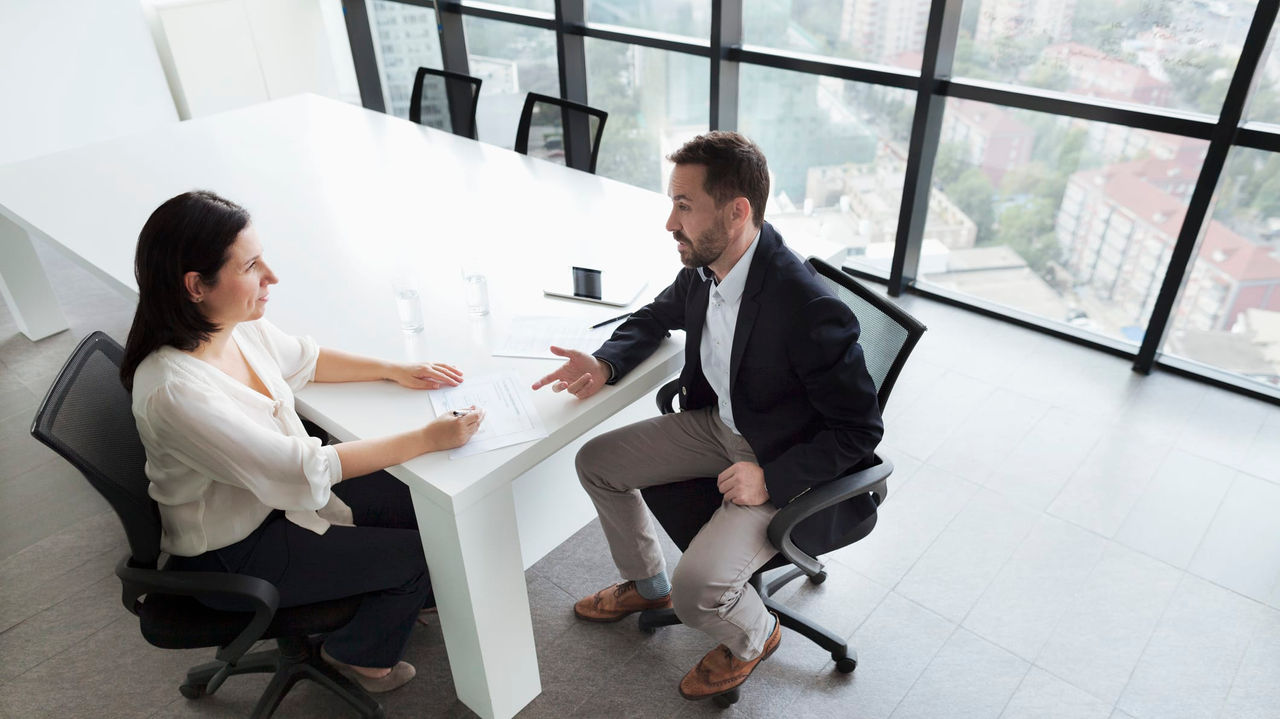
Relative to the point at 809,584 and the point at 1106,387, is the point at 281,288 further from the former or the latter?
the point at 1106,387

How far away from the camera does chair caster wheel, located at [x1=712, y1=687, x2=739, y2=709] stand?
204 cm

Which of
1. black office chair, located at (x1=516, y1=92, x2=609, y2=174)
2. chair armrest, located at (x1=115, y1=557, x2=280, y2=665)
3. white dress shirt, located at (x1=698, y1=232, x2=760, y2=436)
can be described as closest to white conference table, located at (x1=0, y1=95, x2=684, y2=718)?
white dress shirt, located at (x1=698, y1=232, x2=760, y2=436)

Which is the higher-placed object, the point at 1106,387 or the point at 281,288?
the point at 281,288

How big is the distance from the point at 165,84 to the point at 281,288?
448cm

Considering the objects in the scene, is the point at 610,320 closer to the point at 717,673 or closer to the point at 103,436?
the point at 717,673

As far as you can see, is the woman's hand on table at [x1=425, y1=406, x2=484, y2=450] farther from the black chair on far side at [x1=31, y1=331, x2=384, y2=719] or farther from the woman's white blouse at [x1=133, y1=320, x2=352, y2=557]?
the black chair on far side at [x1=31, y1=331, x2=384, y2=719]

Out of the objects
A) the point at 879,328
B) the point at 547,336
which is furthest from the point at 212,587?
the point at 879,328

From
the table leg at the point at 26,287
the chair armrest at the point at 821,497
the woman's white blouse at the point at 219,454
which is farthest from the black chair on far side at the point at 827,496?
the table leg at the point at 26,287

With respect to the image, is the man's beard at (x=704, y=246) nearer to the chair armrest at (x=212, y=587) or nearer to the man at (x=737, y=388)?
the man at (x=737, y=388)

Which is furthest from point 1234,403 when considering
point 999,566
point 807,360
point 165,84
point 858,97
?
point 165,84

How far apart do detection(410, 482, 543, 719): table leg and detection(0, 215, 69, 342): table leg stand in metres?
2.90

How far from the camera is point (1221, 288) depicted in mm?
3141

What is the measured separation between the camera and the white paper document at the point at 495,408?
177 centimetres

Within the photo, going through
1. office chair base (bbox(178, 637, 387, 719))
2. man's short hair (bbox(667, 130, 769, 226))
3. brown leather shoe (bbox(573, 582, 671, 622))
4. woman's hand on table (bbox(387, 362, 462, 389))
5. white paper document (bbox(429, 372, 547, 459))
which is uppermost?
man's short hair (bbox(667, 130, 769, 226))
